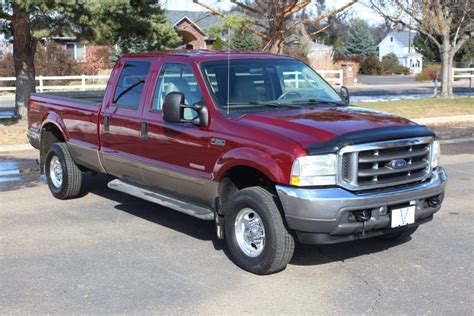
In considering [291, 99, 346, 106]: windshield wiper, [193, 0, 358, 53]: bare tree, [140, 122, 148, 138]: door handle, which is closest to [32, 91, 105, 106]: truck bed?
[140, 122, 148, 138]: door handle

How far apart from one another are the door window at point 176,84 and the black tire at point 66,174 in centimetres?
208

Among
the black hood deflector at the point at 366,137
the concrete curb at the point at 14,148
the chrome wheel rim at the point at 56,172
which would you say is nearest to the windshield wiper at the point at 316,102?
the black hood deflector at the point at 366,137

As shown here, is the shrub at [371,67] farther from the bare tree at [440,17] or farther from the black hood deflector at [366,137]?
the black hood deflector at [366,137]

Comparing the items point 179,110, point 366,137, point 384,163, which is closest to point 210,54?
point 179,110

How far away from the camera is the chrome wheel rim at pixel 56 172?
8373 millimetres

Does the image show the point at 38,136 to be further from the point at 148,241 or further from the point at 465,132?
the point at 465,132

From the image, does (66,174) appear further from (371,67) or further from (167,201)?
(371,67)

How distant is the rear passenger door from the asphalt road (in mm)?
673

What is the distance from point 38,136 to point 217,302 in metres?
5.10

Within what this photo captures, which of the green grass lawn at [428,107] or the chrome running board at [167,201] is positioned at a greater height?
the green grass lawn at [428,107]

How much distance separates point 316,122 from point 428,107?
1597 centimetres

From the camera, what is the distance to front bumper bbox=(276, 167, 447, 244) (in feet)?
16.2

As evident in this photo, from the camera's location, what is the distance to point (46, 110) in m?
8.61

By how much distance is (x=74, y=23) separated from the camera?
1403 cm
